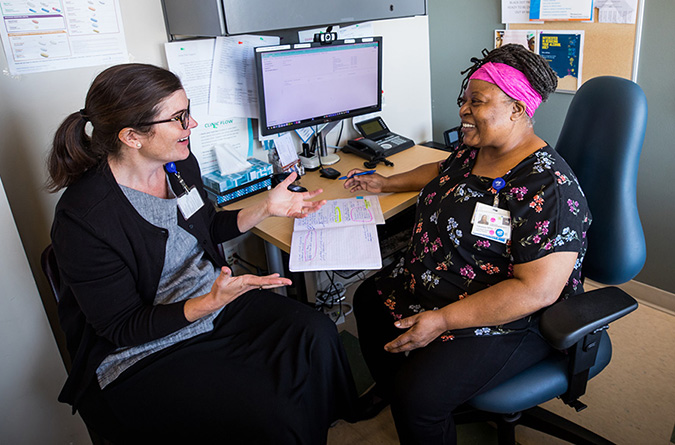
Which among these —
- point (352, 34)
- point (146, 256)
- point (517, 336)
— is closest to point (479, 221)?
point (517, 336)

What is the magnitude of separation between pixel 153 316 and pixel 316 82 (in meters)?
1.13

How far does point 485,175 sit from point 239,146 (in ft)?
3.48

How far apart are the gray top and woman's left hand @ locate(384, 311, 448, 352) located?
1.86 feet

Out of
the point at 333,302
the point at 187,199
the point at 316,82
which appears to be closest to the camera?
the point at 187,199

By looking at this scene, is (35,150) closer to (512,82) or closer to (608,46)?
(512,82)

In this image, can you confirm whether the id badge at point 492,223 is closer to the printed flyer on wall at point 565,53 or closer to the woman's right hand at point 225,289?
the woman's right hand at point 225,289

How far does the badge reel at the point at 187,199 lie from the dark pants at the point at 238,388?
13.5 inches

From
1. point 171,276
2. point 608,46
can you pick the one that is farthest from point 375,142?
point 171,276

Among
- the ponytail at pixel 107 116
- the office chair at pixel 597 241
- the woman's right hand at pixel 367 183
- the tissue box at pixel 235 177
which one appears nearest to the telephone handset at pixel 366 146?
the woman's right hand at pixel 367 183

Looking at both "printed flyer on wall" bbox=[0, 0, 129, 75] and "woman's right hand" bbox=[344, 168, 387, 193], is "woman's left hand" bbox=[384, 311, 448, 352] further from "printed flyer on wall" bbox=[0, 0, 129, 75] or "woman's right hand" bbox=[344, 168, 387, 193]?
"printed flyer on wall" bbox=[0, 0, 129, 75]

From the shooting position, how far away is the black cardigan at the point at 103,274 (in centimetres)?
124

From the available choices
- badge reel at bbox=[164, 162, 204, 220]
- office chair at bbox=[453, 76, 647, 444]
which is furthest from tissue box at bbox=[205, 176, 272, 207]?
office chair at bbox=[453, 76, 647, 444]

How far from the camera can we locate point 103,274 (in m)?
1.25

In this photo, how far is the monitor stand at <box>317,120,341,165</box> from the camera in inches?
88.0
